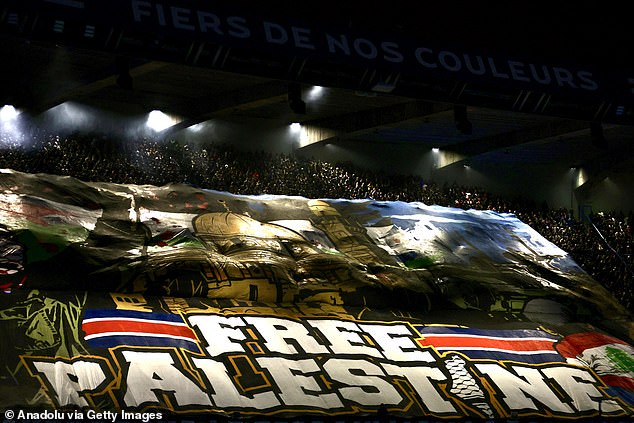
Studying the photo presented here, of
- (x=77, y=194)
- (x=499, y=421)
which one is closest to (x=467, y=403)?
(x=499, y=421)

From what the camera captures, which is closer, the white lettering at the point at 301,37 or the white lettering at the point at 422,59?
the white lettering at the point at 301,37

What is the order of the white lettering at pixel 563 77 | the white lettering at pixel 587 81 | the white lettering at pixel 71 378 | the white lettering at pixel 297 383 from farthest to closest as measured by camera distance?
1. the white lettering at pixel 587 81
2. the white lettering at pixel 563 77
3. the white lettering at pixel 297 383
4. the white lettering at pixel 71 378

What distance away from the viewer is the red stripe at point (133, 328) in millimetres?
6957

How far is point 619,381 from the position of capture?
8.54 meters

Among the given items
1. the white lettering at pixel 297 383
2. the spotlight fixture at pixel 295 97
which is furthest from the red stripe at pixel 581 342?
the spotlight fixture at pixel 295 97

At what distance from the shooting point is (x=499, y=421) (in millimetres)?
7383

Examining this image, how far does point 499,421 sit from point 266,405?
230 cm

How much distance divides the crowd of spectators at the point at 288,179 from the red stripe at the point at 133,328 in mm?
4812

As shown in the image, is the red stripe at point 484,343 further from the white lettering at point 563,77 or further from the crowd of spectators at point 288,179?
the crowd of spectators at point 288,179

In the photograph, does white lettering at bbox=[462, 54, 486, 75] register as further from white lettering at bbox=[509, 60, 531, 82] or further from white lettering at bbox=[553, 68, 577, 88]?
white lettering at bbox=[553, 68, 577, 88]

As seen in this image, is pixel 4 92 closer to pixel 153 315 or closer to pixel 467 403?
pixel 153 315

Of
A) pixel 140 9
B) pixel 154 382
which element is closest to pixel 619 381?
pixel 154 382

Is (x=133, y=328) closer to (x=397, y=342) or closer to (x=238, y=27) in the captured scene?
(x=397, y=342)

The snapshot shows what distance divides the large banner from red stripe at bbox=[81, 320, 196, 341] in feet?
0.06
